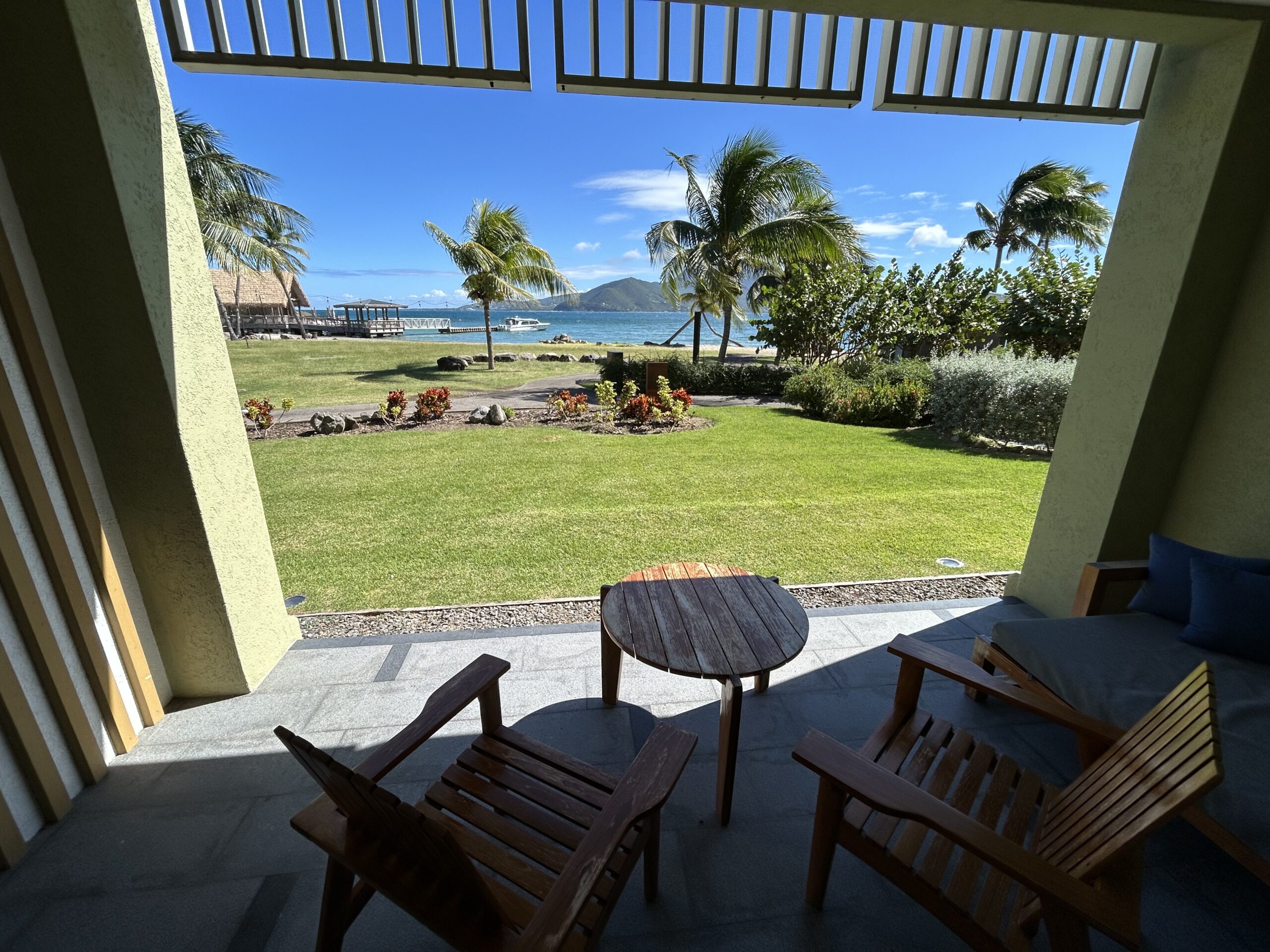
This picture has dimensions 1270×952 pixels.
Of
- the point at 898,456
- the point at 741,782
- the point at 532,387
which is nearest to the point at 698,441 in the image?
the point at 898,456

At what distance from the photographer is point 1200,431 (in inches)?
123

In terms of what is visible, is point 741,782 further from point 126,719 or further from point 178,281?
point 178,281

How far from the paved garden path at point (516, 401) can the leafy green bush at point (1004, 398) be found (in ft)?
13.9

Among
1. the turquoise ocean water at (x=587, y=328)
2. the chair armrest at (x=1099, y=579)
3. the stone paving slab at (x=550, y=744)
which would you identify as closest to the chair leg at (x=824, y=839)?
the stone paving slab at (x=550, y=744)

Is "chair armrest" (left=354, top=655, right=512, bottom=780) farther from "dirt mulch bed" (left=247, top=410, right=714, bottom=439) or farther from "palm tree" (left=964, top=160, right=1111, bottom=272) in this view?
"palm tree" (left=964, top=160, right=1111, bottom=272)

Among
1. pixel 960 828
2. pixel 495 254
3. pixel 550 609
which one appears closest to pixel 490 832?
pixel 960 828

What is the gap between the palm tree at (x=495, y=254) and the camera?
18.4m

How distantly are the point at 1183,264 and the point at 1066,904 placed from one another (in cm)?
323

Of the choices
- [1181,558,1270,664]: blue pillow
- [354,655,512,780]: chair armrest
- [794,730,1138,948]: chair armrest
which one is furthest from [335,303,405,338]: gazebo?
[1181,558,1270,664]: blue pillow

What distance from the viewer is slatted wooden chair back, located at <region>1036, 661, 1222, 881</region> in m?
1.28

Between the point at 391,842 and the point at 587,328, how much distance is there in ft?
349

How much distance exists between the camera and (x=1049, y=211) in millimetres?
25062

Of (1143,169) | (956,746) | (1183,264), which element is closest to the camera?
(956,746)

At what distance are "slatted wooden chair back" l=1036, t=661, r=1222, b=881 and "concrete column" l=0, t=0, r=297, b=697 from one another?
3620 mm
